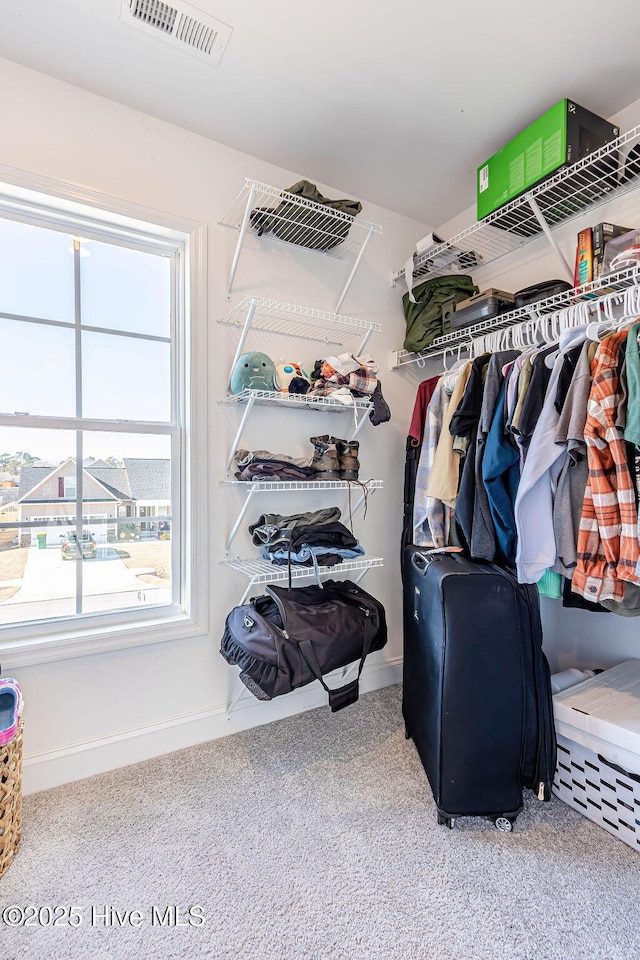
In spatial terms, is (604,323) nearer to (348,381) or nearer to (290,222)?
(348,381)

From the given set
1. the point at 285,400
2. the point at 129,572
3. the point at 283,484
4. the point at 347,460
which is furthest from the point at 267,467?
the point at 129,572

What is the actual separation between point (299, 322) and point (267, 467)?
2.53 feet

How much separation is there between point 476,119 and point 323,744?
8.49ft

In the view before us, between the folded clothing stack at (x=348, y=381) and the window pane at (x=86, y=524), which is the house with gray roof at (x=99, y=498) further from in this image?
the folded clothing stack at (x=348, y=381)

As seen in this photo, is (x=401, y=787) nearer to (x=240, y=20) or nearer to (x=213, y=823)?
(x=213, y=823)

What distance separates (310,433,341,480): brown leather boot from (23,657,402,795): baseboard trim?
3.32 feet

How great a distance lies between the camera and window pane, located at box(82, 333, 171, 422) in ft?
5.61

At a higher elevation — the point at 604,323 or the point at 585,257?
the point at 585,257

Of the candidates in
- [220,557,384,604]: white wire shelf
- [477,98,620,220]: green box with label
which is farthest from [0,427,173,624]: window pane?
[477,98,620,220]: green box with label

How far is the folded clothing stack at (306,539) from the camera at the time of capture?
1754 millimetres

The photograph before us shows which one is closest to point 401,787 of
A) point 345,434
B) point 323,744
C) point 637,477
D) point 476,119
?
point 323,744

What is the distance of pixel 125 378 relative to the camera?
1.78 meters

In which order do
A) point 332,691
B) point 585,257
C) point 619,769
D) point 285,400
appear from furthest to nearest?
point 285,400
point 585,257
point 332,691
point 619,769

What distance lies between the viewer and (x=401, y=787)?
153 centimetres
